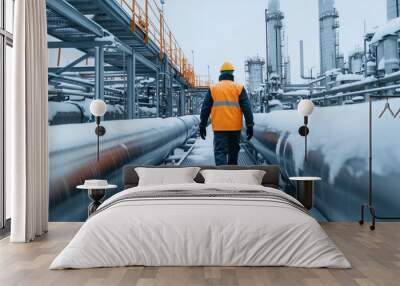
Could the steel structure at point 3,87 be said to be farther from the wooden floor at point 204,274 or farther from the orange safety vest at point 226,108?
the orange safety vest at point 226,108

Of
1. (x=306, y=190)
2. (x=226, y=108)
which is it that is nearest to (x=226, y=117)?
(x=226, y=108)

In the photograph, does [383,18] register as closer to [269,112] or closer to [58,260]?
[269,112]

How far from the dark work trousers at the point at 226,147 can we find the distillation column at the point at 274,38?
105 cm

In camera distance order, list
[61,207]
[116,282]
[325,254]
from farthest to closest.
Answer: [61,207] → [325,254] → [116,282]

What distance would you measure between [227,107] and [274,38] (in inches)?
46.1

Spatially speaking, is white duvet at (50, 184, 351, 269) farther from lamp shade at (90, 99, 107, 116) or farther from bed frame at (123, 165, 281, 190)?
lamp shade at (90, 99, 107, 116)

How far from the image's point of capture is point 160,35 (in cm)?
662

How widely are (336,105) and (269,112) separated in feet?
2.64

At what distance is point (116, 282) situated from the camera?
324 centimetres

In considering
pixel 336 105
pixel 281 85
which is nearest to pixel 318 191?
pixel 336 105

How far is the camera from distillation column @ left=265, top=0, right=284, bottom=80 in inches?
248

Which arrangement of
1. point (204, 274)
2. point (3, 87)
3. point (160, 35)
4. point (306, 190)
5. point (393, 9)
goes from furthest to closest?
point (160, 35), point (393, 9), point (306, 190), point (3, 87), point (204, 274)

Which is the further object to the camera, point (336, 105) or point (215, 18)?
point (215, 18)

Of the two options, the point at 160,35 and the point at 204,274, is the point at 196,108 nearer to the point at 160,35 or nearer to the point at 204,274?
the point at 160,35
